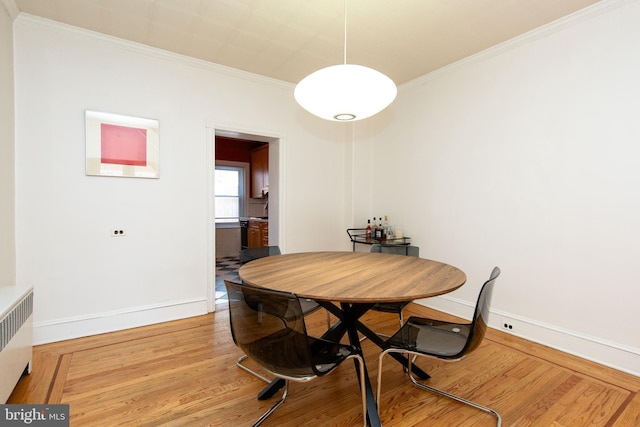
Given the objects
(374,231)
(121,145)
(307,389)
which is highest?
(121,145)

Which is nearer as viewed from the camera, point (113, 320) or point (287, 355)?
point (287, 355)

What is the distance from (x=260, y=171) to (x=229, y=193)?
0.94 metres

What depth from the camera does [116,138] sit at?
2.89 meters

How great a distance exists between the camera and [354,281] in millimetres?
1735

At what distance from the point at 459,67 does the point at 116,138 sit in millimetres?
3501

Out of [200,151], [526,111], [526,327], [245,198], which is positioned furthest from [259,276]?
[245,198]

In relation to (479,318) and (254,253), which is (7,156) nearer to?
(254,253)

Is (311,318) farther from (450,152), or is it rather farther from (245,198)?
(245,198)

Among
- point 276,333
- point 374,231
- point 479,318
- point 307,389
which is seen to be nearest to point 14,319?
point 276,333

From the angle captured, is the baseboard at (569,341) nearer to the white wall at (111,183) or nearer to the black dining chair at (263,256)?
the black dining chair at (263,256)

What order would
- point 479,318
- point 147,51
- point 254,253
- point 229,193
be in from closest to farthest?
point 479,318
point 254,253
point 147,51
point 229,193

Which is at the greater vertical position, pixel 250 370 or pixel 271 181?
pixel 271 181

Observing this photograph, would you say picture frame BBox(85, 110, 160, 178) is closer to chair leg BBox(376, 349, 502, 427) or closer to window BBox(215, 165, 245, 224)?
chair leg BBox(376, 349, 502, 427)

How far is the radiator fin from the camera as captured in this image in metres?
1.64
